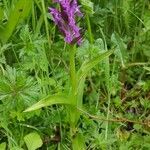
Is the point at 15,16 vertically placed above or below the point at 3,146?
above

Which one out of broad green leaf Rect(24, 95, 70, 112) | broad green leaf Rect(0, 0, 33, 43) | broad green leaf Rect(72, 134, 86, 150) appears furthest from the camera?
broad green leaf Rect(0, 0, 33, 43)

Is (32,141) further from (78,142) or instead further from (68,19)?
(68,19)

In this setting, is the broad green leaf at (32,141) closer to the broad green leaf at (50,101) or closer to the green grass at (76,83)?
the green grass at (76,83)

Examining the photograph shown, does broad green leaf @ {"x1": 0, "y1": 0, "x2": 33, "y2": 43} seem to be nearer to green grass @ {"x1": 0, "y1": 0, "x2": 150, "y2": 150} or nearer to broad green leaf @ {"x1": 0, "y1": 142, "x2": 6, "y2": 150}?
green grass @ {"x1": 0, "y1": 0, "x2": 150, "y2": 150}

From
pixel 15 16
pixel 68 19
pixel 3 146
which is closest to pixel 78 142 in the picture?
pixel 3 146

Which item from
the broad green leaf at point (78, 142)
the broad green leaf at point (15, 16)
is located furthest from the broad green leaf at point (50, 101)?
the broad green leaf at point (15, 16)

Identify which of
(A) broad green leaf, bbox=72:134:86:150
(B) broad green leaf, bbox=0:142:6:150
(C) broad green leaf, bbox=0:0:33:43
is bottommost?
(A) broad green leaf, bbox=72:134:86:150

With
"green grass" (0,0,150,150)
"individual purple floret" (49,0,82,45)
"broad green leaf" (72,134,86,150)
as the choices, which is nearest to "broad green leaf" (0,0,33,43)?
"green grass" (0,0,150,150)
